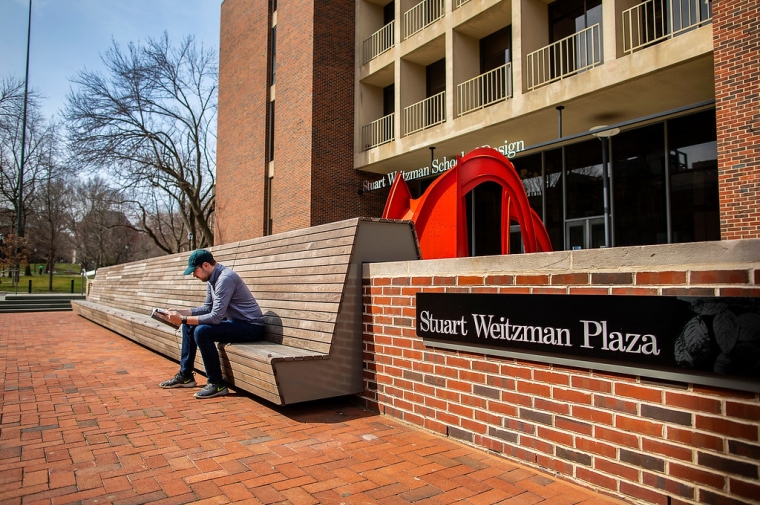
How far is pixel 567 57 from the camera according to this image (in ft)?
→ 41.4

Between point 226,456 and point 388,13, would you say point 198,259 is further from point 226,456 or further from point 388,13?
point 388,13

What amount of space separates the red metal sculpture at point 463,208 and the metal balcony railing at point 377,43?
13333 millimetres

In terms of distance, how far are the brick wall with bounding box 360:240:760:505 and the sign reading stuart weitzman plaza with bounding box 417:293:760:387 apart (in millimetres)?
70

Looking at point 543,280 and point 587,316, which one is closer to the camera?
point 587,316

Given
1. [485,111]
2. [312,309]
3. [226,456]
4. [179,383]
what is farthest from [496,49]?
[226,456]

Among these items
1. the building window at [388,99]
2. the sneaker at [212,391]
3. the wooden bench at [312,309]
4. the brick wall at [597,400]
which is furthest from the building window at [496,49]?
the sneaker at [212,391]

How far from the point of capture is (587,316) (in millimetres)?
2867

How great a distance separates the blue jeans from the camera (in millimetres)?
5031

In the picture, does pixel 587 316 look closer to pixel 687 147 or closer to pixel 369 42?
pixel 687 147

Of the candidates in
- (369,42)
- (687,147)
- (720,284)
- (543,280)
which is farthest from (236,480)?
(369,42)

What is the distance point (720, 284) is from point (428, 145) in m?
14.3

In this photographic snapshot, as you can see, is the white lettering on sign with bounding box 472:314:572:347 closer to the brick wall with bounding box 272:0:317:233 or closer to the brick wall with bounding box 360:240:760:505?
the brick wall with bounding box 360:240:760:505

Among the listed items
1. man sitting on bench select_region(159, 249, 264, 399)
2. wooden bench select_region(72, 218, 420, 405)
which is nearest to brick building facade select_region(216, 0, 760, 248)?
wooden bench select_region(72, 218, 420, 405)

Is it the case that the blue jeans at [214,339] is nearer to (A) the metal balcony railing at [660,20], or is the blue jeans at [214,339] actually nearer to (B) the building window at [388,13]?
(A) the metal balcony railing at [660,20]
